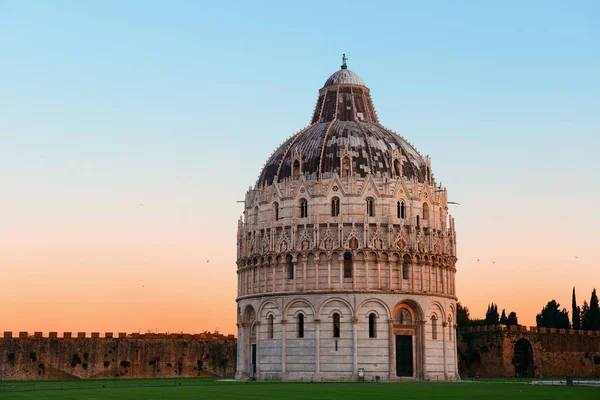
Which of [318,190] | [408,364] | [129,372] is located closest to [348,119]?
[318,190]

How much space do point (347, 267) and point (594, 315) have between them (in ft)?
158

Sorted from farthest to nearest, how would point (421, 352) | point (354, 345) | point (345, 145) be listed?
point (345, 145) < point (421, 352) < point (354, 345)

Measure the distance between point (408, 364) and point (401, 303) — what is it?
17.4 feet

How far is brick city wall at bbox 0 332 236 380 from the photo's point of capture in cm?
8762

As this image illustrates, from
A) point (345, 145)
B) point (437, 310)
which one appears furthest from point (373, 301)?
point (345, 145)

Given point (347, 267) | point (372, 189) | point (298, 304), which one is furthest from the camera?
point (372, 189)

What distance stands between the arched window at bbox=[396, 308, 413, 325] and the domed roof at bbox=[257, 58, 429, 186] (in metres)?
12.1

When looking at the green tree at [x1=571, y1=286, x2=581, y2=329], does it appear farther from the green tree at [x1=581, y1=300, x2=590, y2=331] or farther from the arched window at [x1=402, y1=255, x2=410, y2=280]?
the arched window at [x1=402, y1=255, x2=410, y2=280]

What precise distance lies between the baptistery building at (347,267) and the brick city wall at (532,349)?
14.1 m

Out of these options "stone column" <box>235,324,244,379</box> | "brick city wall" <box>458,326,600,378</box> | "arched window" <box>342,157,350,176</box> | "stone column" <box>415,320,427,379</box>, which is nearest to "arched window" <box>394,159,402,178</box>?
"arched window" <box>342,157,350,176</box>

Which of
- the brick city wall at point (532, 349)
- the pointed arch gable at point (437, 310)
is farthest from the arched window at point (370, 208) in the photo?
the brick city wall at point (532, 349)

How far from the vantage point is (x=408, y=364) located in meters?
79.1

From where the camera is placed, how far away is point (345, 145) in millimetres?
83125

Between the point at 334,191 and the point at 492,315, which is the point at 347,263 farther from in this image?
the point at 492,315
